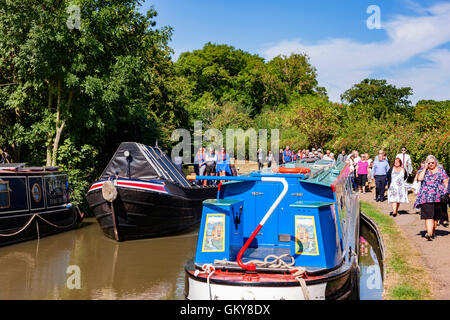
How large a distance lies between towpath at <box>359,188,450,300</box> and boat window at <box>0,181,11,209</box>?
991 cm

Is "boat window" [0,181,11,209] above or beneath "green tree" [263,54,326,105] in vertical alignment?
beneath

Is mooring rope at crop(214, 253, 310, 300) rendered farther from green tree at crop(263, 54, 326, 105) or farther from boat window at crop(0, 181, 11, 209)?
green tree at crop(263, 54, 326, 105)

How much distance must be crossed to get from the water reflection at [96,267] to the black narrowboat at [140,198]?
0.39m

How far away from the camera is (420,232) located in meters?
11.3

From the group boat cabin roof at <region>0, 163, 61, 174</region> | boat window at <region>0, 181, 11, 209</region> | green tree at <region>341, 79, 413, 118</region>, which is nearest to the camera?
boat window at <region>0, 181, 11, 209</region>

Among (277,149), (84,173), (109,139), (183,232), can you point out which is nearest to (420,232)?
(183,232)

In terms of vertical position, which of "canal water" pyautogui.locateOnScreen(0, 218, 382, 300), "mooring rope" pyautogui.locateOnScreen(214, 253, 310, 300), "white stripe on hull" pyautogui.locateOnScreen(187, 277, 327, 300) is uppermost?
"mooring rope" pyautogui.locateOnScreen(214, 253, 310, 300)

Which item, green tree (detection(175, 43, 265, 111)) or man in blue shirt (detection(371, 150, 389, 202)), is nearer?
man in blue shirt (detection(371, 150, 389, 202))

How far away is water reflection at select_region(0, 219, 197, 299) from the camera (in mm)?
8617

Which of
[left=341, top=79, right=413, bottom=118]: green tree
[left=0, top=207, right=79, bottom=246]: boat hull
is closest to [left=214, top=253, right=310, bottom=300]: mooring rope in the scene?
[left=0, top=207, right=79, bottom=246]: boat hull

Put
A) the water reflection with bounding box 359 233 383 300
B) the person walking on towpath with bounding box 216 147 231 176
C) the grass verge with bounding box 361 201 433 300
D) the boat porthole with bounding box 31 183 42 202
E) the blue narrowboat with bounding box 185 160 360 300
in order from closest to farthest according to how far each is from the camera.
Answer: the blue narrowboat with bounding box 185 160 360 300 → the grass verge with bounding box 361 201 433 300 → the water reflection with bounding box 359 233 383 300 → the boat porthole with bounding box 31 183 42 202 → the person walking on towpath with bounding box 216 147 231 176

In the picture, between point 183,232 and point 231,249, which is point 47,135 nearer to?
point 183,232

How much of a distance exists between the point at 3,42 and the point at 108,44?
354 cm

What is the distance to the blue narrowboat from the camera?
585 centimetres
